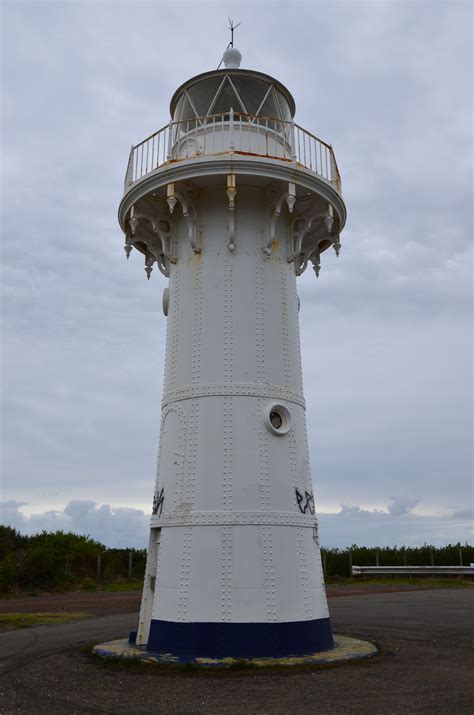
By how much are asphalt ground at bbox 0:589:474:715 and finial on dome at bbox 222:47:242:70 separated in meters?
11.5

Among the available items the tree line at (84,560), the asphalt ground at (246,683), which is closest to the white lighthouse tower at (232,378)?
the asphalt ground at (246,683)

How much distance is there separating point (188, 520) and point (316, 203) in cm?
655

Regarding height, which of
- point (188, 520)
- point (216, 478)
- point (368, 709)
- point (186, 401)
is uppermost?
point (186, 401)

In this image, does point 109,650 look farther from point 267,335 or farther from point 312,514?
point 267,335

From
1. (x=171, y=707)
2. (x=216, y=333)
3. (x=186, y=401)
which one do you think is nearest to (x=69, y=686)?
(x=171, y=707)

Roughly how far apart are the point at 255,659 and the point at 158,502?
3184 mm

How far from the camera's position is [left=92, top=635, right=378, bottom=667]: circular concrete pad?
980 centimetres

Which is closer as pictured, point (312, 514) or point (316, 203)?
point (312, 514)

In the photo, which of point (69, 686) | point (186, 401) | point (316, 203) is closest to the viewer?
point (69, 686)

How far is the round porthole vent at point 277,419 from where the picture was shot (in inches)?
447

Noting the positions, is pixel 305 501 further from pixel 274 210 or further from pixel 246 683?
pixel 274 210

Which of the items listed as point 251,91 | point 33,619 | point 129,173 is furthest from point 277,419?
point 33,619

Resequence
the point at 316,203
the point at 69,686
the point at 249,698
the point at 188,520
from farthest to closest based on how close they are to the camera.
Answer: the point at 316,203 → the point at 188,520 → the point at 69,686 → the point at 249,698

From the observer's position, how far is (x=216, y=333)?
38.8 ft
